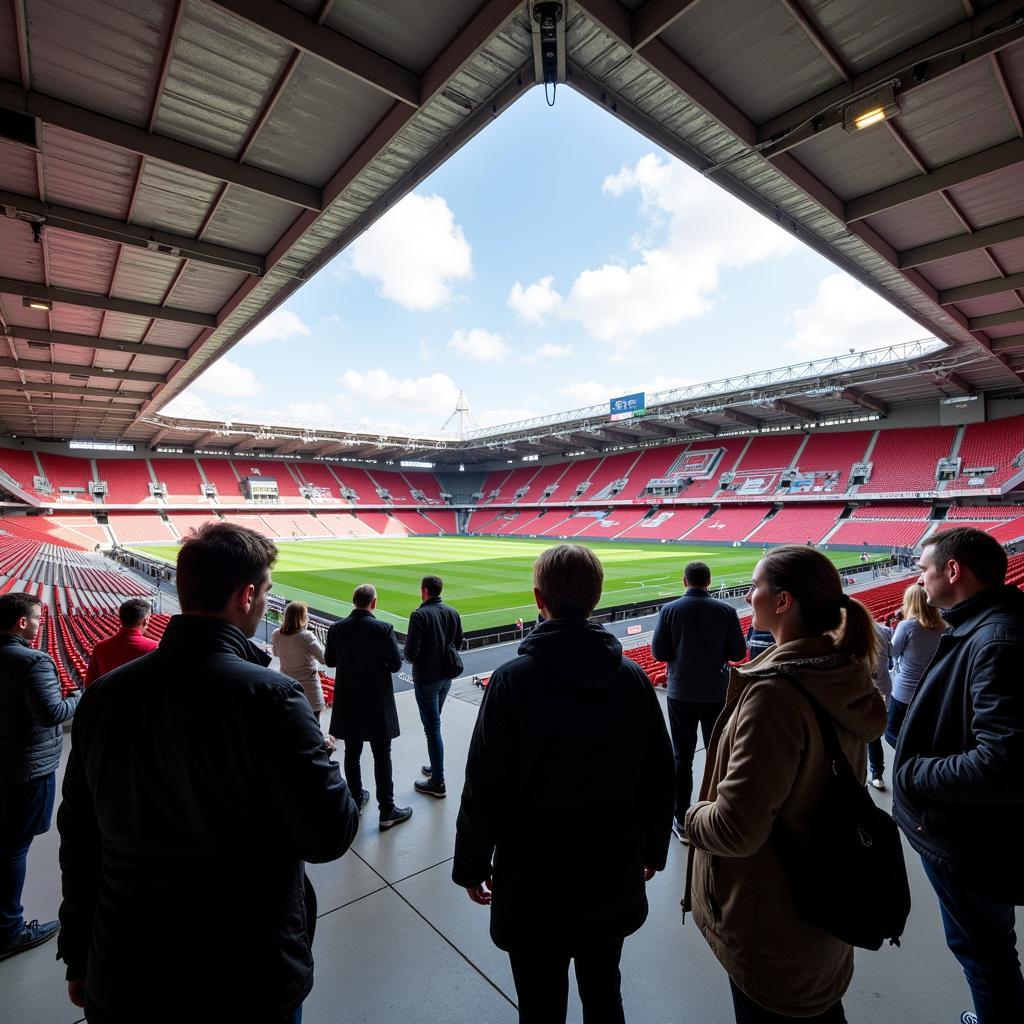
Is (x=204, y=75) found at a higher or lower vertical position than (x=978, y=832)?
higher

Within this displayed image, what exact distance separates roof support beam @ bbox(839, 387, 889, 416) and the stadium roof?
20.4 metres

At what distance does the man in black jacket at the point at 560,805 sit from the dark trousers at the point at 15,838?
2.71 metres

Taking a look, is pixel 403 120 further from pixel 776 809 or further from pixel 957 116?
pixel 776 809

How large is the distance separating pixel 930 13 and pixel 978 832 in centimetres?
812

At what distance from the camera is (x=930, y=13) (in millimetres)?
5688

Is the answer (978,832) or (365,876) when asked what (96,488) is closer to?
(365,876)

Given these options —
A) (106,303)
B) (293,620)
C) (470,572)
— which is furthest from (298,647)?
(470,572)

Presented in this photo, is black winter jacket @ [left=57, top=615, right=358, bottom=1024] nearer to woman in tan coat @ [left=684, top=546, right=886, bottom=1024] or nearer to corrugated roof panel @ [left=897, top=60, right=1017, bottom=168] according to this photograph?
woman in tan coat @ [left=684, top=546, right=886, bottom=1024]

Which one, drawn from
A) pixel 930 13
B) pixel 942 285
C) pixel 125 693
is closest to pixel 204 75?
pixel 125 693

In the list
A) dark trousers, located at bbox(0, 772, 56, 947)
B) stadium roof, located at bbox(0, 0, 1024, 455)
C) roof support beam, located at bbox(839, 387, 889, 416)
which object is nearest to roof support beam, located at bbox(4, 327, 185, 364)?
stadium roof, located at bbox(0, 0, 1024, 455)

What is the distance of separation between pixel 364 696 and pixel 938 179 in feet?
38.0

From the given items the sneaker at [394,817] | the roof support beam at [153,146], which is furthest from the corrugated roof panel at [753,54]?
the sneaker at [394,817]

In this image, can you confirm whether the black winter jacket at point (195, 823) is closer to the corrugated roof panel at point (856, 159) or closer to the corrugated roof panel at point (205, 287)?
the corrugated roof panel at point (856, 159)

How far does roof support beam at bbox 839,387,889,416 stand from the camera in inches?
1230
